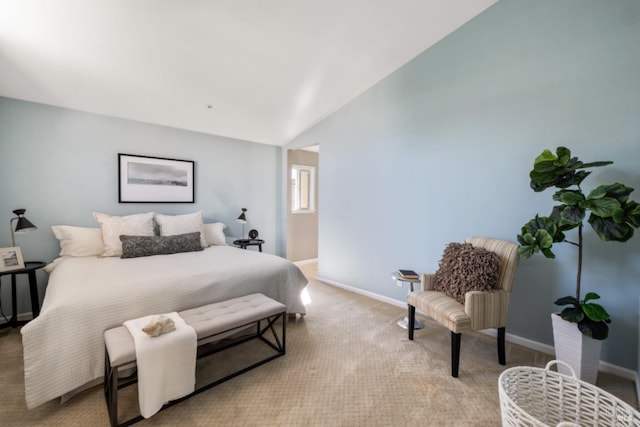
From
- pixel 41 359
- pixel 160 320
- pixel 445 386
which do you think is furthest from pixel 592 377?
pixel 41 359

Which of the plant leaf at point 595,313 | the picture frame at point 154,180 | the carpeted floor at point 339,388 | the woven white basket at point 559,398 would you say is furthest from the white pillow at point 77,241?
A: the plant leaf at point 595,313

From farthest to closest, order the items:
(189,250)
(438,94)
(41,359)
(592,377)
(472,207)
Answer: (189,250), (438,94), (472,207), (592,377), (41,359)

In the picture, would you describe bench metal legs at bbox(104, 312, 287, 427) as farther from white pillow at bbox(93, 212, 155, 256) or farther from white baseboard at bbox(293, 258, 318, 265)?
white baseboard at bbox(293, 258, 318, 265)

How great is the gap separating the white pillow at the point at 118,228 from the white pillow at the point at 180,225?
11cm

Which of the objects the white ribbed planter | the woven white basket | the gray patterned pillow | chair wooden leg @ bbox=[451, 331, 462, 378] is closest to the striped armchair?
chair wooden leg @ bbox=[451, 331, 462, 378]

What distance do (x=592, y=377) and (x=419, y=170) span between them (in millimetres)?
2128

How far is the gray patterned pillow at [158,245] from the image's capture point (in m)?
2.83

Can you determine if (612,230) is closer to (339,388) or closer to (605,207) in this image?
(605,207)

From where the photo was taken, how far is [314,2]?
7.11ft

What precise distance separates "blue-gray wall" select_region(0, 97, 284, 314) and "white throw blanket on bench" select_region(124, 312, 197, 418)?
2.21 meters

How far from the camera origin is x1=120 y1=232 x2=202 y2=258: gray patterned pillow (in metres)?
2.83

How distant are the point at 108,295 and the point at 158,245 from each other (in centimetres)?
122

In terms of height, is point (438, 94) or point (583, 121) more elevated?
point (438, 94)

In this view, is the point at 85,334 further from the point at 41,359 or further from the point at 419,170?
the point at 419,170
